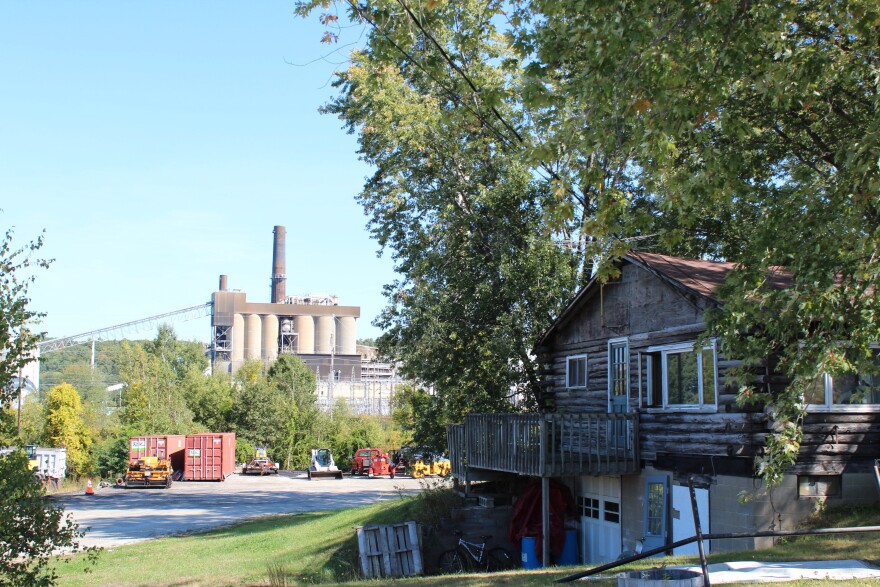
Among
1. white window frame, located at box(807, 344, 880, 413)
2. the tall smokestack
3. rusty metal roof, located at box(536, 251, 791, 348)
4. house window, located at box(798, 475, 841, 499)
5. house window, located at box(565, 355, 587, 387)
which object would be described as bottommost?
house window, located at box(798, 475, 841, 499)

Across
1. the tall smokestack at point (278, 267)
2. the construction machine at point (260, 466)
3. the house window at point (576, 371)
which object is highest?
the tall smokestack at point (278, 267)

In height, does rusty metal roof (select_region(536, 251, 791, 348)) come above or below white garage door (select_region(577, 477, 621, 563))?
above

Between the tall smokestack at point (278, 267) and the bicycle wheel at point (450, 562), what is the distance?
258 feet

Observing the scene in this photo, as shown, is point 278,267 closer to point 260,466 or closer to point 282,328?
point 282,328

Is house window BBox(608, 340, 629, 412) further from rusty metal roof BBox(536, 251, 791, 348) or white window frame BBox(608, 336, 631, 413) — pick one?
rusty metal roof BBox(536, 251, 791, 348)

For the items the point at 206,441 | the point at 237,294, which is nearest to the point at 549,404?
the point at 206,441

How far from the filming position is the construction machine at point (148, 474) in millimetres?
44312

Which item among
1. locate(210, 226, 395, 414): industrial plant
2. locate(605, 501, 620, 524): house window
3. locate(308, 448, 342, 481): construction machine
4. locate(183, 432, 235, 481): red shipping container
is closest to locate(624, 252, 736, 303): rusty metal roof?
locate(605, 501, 620, 524): house window

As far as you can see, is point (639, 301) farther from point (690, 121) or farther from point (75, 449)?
point (75, 449)

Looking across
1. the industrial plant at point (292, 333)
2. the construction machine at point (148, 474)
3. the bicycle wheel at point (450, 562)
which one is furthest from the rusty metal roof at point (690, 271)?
the industrial plant at point (292, 333)

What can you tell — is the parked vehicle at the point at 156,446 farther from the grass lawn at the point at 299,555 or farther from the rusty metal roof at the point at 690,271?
the rusty metal roof at the point at 690,271

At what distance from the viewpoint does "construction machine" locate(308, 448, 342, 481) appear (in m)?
48.9

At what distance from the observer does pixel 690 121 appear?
1008 cm

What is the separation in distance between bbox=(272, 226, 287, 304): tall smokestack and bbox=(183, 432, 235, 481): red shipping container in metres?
49.2
